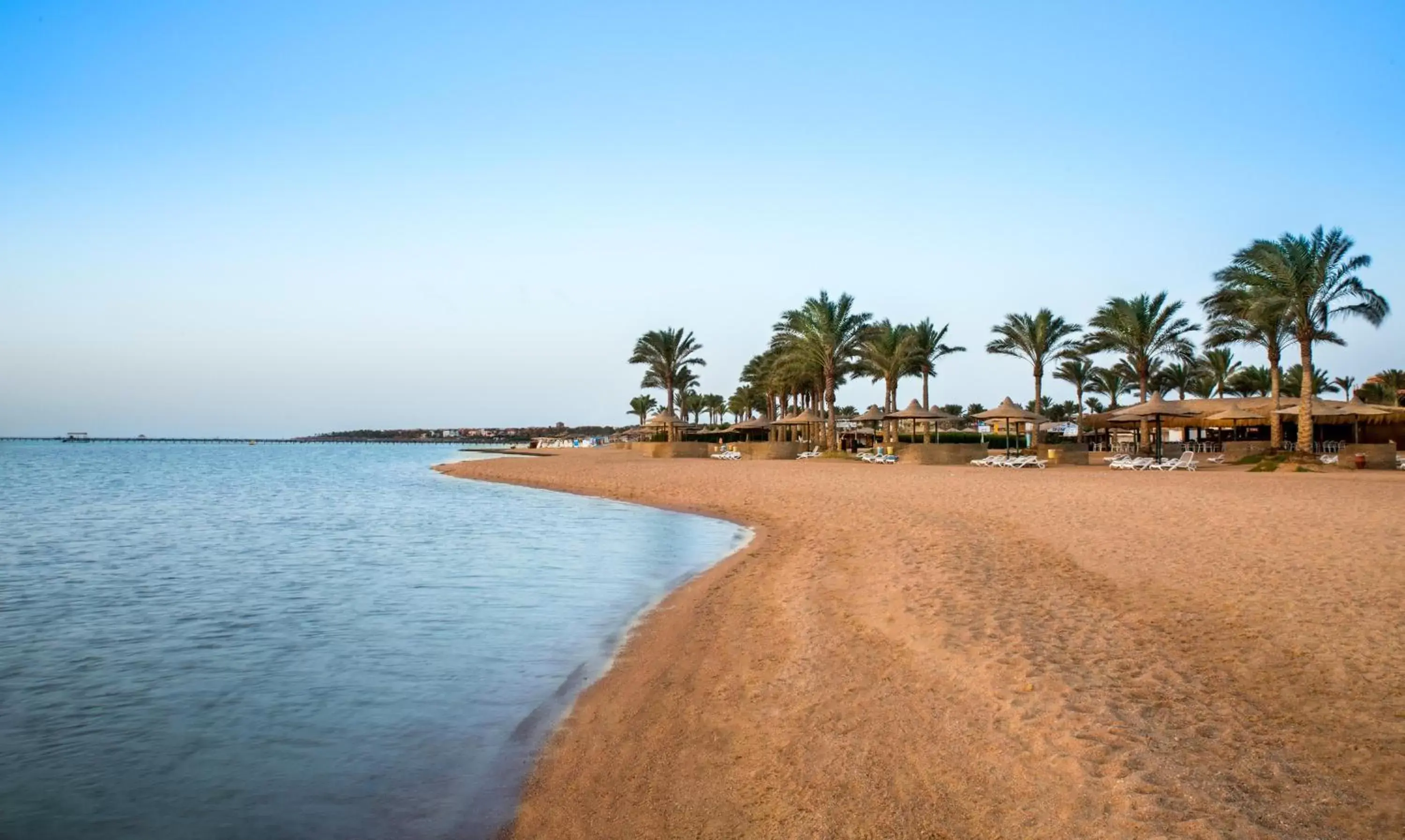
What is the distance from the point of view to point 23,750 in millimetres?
5793

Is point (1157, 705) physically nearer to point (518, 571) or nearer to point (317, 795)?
point (317, 795)

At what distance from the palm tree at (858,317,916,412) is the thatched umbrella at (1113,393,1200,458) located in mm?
13543

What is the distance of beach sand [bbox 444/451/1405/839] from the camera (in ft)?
13.6

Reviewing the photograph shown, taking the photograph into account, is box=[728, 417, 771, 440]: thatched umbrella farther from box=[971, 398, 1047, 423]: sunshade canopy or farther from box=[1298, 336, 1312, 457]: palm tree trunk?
box=[1298, 336, 1312, 457]: palm tree trunk

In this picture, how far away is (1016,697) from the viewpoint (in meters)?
5.51

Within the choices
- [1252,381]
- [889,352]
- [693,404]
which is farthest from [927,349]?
[693,404]

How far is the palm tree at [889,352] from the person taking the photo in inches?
1719

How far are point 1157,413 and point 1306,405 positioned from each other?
4.31 meters

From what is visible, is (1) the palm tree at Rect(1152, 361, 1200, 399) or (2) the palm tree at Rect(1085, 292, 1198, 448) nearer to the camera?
(2) the palm tree at Rect(1085, 292, 1198, 448)

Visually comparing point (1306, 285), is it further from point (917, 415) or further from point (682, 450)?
point (682, 450)

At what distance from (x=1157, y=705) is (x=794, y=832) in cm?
263

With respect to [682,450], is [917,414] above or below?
above

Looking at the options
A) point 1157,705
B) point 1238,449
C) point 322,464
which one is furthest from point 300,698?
point 322,464

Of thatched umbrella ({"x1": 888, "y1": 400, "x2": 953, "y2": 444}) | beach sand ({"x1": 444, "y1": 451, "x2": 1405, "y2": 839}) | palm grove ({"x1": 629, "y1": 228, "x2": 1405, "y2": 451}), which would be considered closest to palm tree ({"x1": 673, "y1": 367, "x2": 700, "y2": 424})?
palm grove ({"x1": 629, "y1": 228, "x2": 1405, "y2": 451})
